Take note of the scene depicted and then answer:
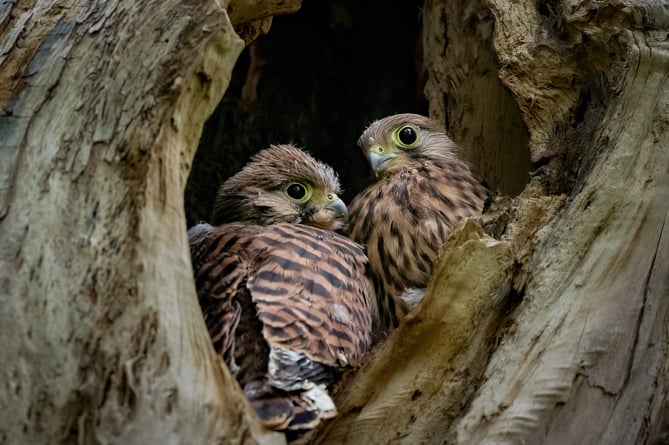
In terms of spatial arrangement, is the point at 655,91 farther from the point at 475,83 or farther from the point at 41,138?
the point at 41,138

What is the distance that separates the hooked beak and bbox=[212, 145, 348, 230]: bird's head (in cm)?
20

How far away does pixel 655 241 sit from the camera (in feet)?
9.39

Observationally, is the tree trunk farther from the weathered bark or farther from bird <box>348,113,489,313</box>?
bird <box>348,113,489,313</box>

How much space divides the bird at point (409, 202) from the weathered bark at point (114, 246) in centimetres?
132

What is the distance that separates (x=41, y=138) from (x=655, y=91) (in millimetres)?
1979

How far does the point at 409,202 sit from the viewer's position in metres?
3.85

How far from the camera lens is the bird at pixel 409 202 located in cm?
367

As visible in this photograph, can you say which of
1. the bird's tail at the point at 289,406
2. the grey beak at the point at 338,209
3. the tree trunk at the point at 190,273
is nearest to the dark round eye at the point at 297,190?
the grey beak at the point at 338,209

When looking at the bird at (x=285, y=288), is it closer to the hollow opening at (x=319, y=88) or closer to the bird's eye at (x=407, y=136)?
the bird's eye at (x=407, y=136)

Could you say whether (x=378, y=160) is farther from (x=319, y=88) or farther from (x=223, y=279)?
(x=319, y=88)

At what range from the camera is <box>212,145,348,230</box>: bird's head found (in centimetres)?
407

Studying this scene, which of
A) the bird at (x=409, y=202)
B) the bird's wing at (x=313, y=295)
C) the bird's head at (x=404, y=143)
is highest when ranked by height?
the bird's head at (x=404, y=143)

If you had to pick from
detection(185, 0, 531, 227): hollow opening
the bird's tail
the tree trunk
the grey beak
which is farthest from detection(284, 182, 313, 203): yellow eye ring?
the bird's tail

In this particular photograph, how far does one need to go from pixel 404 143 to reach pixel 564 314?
159 centimetres
